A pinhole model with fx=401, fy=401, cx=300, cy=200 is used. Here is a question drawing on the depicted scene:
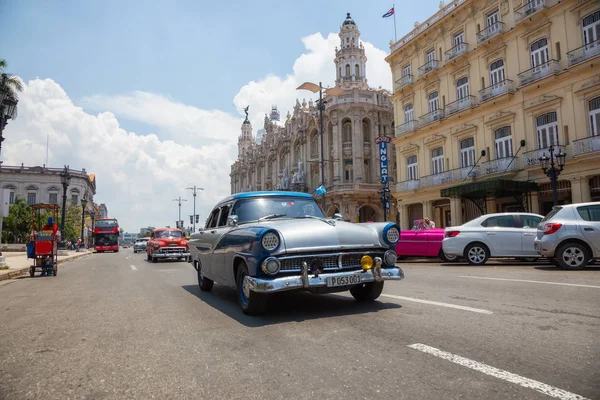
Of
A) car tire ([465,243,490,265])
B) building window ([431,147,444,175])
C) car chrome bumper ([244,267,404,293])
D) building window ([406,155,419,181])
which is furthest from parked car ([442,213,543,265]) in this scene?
building window ([406,155,419,181])

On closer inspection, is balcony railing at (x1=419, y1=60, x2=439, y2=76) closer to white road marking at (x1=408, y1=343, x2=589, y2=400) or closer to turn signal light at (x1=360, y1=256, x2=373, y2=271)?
turn signal light at (x1=360, y1=256, x2=373, y2=271)

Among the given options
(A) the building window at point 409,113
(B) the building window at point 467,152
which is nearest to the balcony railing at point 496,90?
(B) the building window at point 467,152

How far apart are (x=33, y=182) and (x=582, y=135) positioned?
315 feet

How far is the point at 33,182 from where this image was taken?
8494cm

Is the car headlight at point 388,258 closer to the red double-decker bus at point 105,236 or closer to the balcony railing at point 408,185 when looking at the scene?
the balcony railing at point 408,185

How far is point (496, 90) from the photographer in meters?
22.2

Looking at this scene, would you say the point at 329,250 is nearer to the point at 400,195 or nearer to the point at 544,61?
the point at 544,61

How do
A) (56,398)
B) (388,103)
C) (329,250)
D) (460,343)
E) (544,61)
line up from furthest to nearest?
(388,103) → (544,61) → (329,250) → (460,343) → (56,398)

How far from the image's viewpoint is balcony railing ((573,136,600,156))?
17.5 meters

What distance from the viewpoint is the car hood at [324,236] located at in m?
4.90

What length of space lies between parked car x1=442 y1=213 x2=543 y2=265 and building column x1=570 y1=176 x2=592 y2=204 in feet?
26.8

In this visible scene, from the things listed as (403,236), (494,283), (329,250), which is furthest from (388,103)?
(329,250)

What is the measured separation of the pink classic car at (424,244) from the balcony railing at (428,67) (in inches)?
628

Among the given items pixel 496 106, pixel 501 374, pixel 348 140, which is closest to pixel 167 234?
pixel 496 106
